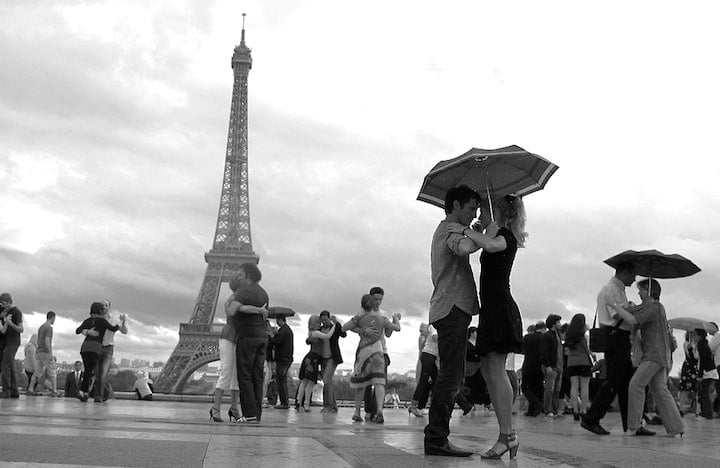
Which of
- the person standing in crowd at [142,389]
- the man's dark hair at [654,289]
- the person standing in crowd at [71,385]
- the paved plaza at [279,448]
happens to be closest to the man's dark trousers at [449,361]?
the paved plaza at [279,448]

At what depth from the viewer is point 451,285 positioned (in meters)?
6.33

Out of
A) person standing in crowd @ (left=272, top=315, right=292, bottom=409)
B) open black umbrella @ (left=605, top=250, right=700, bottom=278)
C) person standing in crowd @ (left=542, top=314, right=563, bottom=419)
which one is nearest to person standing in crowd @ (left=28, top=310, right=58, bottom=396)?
person standing in crowd @ (left=272, top=315, right=292, bottom=409)

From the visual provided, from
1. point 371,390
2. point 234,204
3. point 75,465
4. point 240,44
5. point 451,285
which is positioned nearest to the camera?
point 75,465

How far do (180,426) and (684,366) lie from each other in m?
11.3

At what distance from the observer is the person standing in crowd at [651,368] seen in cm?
941

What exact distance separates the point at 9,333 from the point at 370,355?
20.6 ft

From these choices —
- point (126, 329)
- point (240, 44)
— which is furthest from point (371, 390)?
point (240, 44)

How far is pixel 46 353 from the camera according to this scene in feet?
59.5

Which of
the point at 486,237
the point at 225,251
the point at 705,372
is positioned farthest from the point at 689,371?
the point at 225,251

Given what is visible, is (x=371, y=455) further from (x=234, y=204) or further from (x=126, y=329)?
(x=234, y=204)

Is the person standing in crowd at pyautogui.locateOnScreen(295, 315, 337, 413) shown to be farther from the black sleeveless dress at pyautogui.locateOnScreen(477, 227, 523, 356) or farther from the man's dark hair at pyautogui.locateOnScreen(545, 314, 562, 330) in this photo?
the black sleeveless dress at pyautogui.locateOnScreen(477, 227, 523, 356)

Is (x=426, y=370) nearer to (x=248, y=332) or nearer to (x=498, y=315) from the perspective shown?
(x=248, y=332)

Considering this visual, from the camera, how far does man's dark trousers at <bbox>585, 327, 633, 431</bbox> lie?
379 inches

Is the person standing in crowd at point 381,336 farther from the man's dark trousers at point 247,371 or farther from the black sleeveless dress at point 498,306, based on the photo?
the black sleeveless dress at point 498,306
